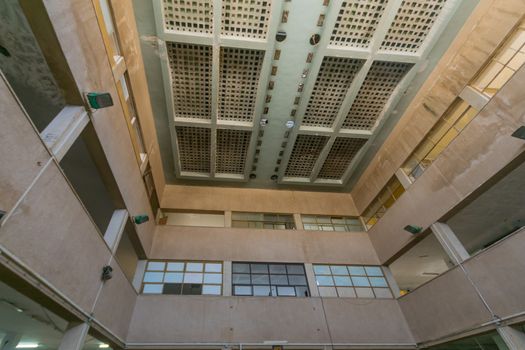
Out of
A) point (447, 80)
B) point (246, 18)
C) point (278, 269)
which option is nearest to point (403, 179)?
point (447, 80)

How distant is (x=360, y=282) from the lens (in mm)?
8906

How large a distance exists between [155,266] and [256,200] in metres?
4.61

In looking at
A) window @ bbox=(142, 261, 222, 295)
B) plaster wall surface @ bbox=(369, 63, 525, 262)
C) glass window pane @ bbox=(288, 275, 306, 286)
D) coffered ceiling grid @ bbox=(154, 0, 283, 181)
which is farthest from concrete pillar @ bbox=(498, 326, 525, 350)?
coffered ceiling grid @ bbox=(154, 0, 283, 181)

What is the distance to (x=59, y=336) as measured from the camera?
686 centimetres

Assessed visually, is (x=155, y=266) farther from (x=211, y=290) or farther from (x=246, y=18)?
(x=246, y=18)

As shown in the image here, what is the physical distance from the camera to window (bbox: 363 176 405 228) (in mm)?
9266

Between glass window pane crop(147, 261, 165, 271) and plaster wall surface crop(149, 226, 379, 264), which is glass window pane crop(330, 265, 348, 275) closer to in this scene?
plaster wall surface crop(149, 226, 379, 264)

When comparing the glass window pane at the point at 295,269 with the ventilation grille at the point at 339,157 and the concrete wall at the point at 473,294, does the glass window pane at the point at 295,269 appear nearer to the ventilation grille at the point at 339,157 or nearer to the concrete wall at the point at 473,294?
the concrete wall at the point at 473,294

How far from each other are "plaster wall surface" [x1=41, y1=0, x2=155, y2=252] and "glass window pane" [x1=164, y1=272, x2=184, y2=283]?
8.76 ft

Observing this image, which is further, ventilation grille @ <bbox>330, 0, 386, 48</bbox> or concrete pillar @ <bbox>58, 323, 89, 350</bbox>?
ventilation grille @ <bbox>330, 0, 386, 48</bbox>

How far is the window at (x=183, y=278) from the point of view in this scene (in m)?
8.03

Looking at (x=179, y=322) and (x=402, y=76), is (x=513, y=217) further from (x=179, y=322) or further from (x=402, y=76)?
(x=179, y=322)

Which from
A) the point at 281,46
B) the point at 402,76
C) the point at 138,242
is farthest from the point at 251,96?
the point at 138,242

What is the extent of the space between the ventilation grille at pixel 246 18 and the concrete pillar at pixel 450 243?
6937mm
